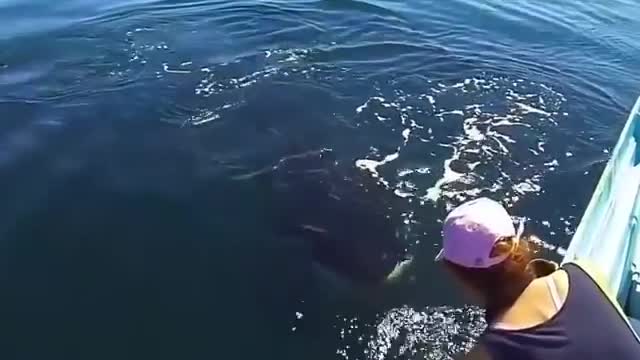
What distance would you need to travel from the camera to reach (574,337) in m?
2.85

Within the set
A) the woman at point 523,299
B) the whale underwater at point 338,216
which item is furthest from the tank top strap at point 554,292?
the whale underwater at point 338,216

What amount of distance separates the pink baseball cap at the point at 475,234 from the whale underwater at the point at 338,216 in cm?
291

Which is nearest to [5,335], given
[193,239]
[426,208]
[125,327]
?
[125,327]

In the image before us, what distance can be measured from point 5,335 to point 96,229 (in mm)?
1340

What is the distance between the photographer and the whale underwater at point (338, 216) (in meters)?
6.20

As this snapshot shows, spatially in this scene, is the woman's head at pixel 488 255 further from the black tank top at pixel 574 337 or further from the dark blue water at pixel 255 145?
the dark blue water at pixel 255 145

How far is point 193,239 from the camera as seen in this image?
6512mm

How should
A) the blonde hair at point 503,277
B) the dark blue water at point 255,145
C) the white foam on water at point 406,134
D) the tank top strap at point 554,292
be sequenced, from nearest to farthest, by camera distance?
1. the tank top strap at point 554,292
2. the blonde hair at point 503,277
3. the dark blue water at point 255,145
4. the white foam on water at point 406,134

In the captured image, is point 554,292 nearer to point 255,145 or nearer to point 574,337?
point 574,337

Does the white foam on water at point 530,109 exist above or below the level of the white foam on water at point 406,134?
above

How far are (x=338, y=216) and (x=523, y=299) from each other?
3.76 m

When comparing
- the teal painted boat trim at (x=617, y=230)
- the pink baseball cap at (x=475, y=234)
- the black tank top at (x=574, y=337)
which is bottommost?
the teal painted boat trim at (x=617, y=230)

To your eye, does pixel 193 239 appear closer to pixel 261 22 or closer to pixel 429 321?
pixel 429 321

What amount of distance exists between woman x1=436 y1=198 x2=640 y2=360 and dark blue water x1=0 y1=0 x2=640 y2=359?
7.89 ft
